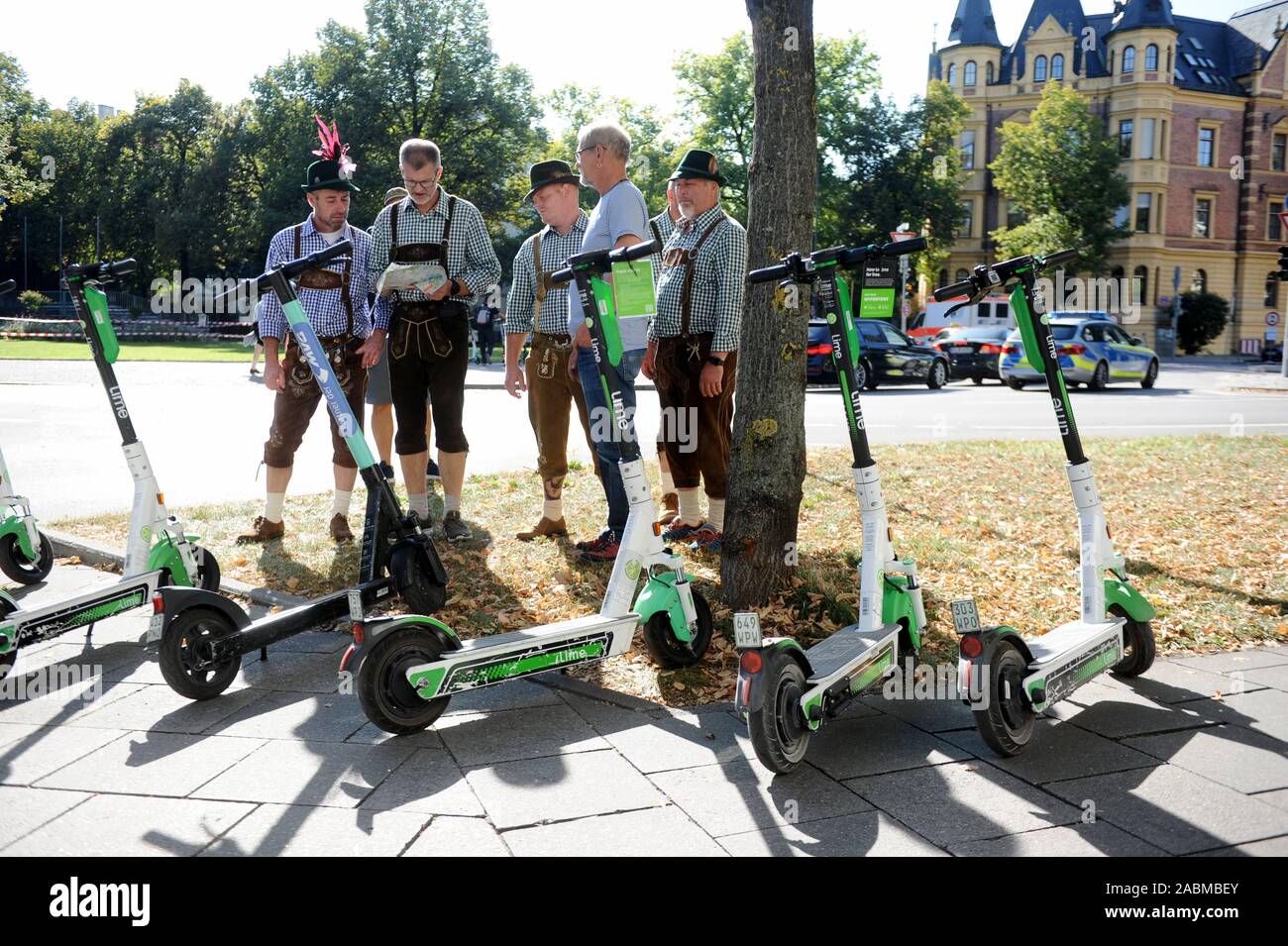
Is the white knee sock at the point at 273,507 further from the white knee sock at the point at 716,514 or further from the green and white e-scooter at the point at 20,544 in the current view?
the white knee sock at the point at 716,514

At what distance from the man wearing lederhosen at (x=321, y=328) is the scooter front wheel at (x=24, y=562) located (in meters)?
1.07

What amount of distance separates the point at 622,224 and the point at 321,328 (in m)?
2.14

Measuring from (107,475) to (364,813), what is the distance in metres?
7.33

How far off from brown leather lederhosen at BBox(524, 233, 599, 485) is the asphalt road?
2.54 m

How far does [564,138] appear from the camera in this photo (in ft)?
194

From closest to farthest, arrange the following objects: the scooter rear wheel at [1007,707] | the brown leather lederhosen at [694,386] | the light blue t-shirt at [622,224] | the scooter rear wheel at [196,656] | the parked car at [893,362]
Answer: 1. the scooter rear wheel at [1007,707]
2. the scooter rear wheel at [196,656]
3. the light blue t-shirt at [622,224]
4. the brown leather lederhosen at [694,386]
5. the parked car at [893,362]

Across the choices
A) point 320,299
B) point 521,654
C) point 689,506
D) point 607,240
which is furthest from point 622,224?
point 521,654

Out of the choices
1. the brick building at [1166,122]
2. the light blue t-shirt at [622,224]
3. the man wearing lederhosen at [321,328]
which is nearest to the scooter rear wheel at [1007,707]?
the light blue t-shirt at [622,224]

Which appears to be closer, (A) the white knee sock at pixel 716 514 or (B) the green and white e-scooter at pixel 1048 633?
(B) the green and white e-scooter at pixel 1048 633

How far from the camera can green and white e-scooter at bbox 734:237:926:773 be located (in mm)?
3398

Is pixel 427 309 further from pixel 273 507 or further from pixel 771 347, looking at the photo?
pixel 771 347

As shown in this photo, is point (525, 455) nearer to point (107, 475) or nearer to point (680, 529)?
point (107, 475)

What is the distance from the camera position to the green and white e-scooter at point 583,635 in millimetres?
3725
